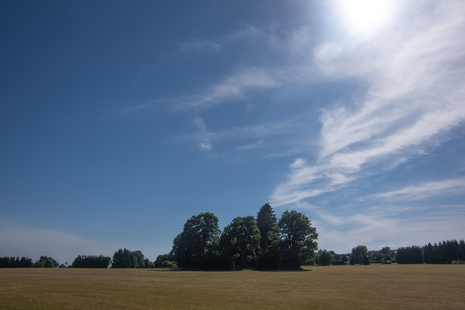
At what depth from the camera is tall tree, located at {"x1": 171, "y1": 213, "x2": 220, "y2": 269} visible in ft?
186

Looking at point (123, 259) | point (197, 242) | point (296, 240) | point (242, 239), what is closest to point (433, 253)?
point (296, 240)

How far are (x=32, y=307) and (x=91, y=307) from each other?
297 centimetres

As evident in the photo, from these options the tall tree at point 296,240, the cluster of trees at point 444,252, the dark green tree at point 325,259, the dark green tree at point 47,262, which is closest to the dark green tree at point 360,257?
the dark green tree at point 325,259

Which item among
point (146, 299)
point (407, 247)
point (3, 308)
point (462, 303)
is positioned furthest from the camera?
point (407, 247)

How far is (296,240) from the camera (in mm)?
55938

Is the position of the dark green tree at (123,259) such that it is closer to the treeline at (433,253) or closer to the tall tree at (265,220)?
the tall tree at (265,220)

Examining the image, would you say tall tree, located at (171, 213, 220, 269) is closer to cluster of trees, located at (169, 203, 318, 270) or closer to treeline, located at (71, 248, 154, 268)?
cluster of trees, located at (169, 203, 318, 270)

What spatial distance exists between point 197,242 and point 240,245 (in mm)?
10317

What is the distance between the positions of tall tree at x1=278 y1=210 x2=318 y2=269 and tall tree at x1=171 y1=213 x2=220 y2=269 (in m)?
15.8

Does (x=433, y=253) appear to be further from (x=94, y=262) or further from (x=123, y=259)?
(x=94, y=262)

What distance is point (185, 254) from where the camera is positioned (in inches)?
2258

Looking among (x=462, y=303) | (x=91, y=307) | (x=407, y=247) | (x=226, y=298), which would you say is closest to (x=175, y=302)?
(x=226, y=298)

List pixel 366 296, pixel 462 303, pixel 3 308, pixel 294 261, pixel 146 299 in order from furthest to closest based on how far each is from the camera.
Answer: pixel 294 261 < pixel 366 296 < pixel 146 299 < pixel 462 303 < pixel 3 308

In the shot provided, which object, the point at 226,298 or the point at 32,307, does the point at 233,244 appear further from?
the point at 32,307
